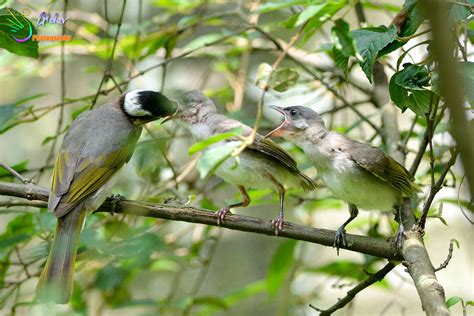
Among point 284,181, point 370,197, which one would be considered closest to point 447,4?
point 370,197

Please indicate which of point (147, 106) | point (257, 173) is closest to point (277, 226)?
point (257, 173)

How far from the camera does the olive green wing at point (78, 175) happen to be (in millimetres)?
3463

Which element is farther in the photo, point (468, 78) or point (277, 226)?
point (277, 226)

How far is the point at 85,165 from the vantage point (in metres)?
3.76

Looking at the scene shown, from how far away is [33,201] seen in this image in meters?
3.22

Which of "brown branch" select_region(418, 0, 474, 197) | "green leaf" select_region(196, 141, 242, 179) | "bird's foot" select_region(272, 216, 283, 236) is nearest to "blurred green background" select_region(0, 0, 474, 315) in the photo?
"bird's foot" select_region(272, 216, 283, 236)

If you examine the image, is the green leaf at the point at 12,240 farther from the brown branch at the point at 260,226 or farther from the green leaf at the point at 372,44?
the green leaf at the point at 372,44

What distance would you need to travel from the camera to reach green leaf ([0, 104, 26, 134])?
3.53 m

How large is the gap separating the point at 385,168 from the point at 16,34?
1864 mm

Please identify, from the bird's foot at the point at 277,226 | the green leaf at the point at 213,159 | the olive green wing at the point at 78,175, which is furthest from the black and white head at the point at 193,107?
the green leaf at the point at 213,159

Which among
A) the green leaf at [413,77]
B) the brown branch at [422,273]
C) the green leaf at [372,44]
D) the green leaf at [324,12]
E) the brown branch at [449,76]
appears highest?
the green leaf at [324,12]

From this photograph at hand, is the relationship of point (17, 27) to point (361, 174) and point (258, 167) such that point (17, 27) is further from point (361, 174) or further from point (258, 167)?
point (361, 174)

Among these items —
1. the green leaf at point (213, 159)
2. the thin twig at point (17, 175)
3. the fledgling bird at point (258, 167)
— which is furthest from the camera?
the fledgling bird at point (258, 167)

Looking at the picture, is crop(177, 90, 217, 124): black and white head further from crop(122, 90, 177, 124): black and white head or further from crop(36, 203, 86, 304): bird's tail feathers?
crop(36, 203, 86, 304): bird's tail feathers
